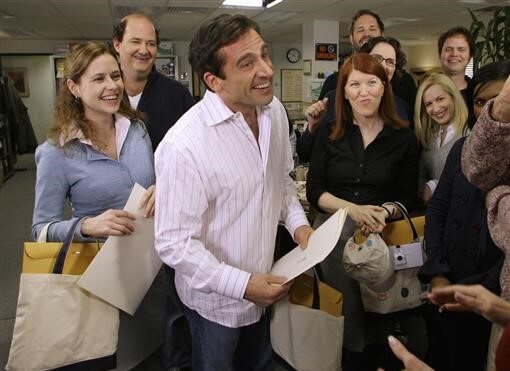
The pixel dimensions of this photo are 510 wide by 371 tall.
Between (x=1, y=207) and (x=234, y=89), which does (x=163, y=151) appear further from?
(x=1, y=207)

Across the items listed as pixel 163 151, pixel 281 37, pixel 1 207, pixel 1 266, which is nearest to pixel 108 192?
pixel 163 151

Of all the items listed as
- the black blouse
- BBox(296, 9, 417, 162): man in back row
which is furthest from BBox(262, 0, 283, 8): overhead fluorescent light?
the black blouse

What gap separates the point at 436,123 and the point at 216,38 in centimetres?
129

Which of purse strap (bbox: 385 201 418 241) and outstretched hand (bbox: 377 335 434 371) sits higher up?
purse strap (bbox: 385 201 418 241)

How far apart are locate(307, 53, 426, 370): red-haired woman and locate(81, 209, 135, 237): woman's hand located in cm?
84

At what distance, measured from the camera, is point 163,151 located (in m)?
1.18

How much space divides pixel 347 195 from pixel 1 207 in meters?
5.09

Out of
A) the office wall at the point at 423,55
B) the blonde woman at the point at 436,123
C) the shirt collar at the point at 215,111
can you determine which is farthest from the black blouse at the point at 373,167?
the office wall at the point at 423,55

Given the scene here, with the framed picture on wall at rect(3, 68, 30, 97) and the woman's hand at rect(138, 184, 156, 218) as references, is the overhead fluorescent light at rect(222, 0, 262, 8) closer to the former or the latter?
the woman's hand at rect(138, 184, 156, 218)

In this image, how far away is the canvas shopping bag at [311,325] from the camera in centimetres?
138

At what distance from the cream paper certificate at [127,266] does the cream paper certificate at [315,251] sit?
0.43 m

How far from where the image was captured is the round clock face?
11.2 m

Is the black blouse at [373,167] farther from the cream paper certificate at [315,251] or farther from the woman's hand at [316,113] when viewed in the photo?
the cream paper certificate at [315,251]

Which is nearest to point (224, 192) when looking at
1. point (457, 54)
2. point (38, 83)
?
point (457, 54)
